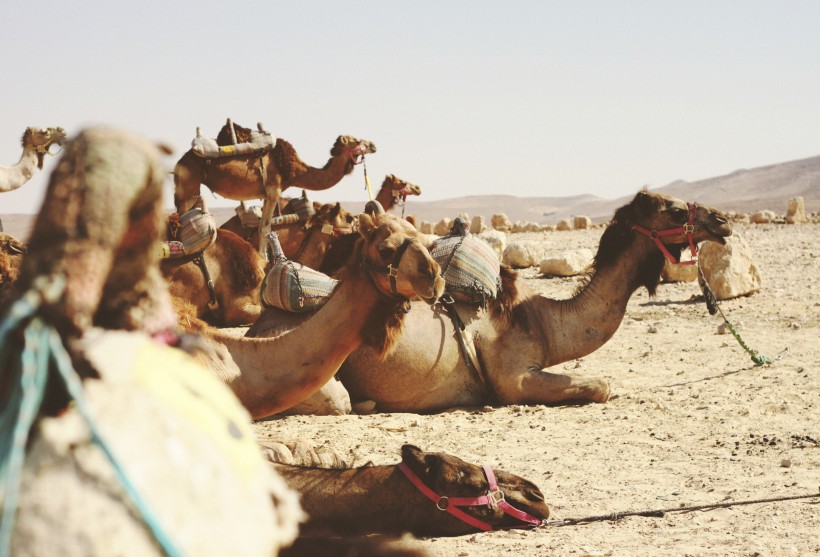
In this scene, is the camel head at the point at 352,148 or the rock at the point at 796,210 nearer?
the camel head at the point at 352,148

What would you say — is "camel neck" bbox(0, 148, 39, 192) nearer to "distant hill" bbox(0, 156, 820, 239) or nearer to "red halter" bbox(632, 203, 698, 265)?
"red halter" bbox(632, 203, 698, 265)

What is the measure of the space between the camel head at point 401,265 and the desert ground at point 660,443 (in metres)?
1.21

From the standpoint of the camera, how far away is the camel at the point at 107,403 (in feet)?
4.34

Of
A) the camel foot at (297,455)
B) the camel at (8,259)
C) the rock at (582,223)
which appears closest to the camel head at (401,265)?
the camel foot at (297,455)

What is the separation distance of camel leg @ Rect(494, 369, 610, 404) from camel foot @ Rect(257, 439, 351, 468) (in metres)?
3.23

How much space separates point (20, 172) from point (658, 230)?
6.41 meters

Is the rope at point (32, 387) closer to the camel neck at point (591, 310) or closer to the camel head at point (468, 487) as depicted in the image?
the camel head at point (468, 487)

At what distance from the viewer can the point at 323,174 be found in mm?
15305

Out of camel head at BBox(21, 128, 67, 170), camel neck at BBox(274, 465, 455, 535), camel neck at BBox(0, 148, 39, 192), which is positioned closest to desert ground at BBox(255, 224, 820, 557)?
camel neck at BBox(274, 465, 455, 535)

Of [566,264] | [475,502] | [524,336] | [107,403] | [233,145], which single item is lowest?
[475,502]

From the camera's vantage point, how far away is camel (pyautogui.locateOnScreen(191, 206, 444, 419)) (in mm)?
4770

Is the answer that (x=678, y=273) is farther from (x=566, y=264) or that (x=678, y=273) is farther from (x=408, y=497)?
(x=408, y=497)

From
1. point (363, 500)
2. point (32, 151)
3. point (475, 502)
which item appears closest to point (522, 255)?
point (32, 151)

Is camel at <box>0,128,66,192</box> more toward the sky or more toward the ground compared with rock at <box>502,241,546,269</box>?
more toward the sky
